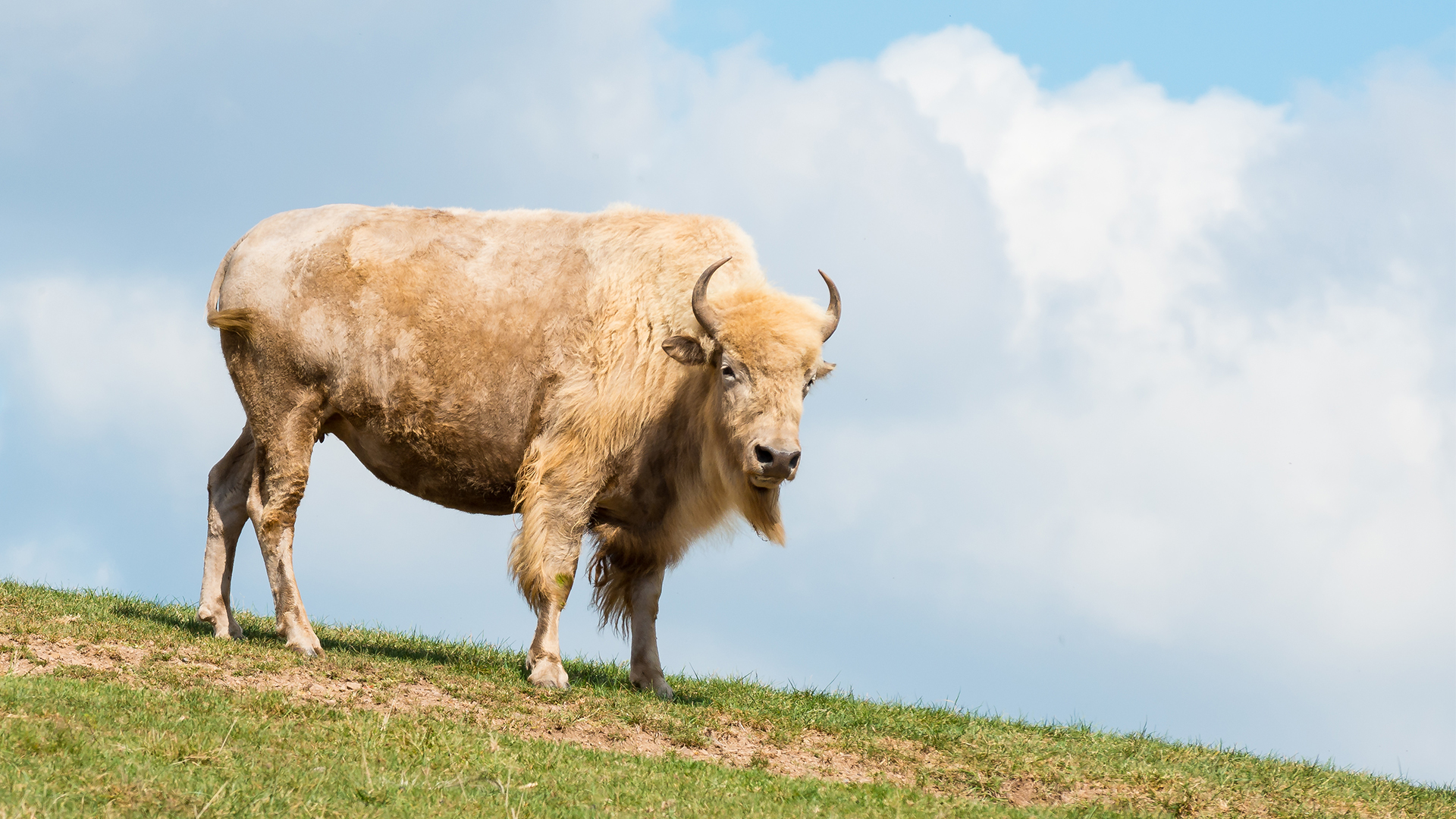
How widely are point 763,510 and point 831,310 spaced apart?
5.15 feet

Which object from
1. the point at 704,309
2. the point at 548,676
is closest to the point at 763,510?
the point at 704,309

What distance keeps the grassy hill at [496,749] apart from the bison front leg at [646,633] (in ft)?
0.59

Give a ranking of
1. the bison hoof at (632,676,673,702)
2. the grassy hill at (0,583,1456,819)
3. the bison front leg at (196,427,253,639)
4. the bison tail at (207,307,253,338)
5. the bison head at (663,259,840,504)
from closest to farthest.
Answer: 1. the grassy hill at (0,583,1456,819)
2. the bison head at (663,259,840,504)
3. the bison hoof at (632,676,673,702)
4. the bison tail at (207,307,253,338)
5. the bison front leg at (196,427,253,639)

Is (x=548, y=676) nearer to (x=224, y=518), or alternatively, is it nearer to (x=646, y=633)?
(x=646, y=633)

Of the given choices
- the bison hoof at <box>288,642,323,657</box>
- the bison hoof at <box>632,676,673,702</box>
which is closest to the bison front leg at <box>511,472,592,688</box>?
the bison hoof at <box>632,676,673,702</box>

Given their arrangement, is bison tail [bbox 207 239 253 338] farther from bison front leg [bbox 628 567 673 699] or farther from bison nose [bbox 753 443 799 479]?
bison nose [bbox 753 443 799 479]

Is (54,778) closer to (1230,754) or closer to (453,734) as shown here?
(453,734)

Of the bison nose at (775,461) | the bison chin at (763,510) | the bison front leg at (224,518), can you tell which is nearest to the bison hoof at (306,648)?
the bison front leg at (224,518)

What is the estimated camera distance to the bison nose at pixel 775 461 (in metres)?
9.29

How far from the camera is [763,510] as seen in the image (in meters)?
10.3

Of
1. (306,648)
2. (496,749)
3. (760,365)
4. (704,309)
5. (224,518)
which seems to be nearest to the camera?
(496,749)

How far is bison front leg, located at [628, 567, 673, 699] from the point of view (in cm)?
1083

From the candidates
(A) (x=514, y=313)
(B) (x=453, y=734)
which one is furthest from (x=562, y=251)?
(B) (x=453, y=734)

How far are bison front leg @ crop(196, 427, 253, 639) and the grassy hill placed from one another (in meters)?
0.36
